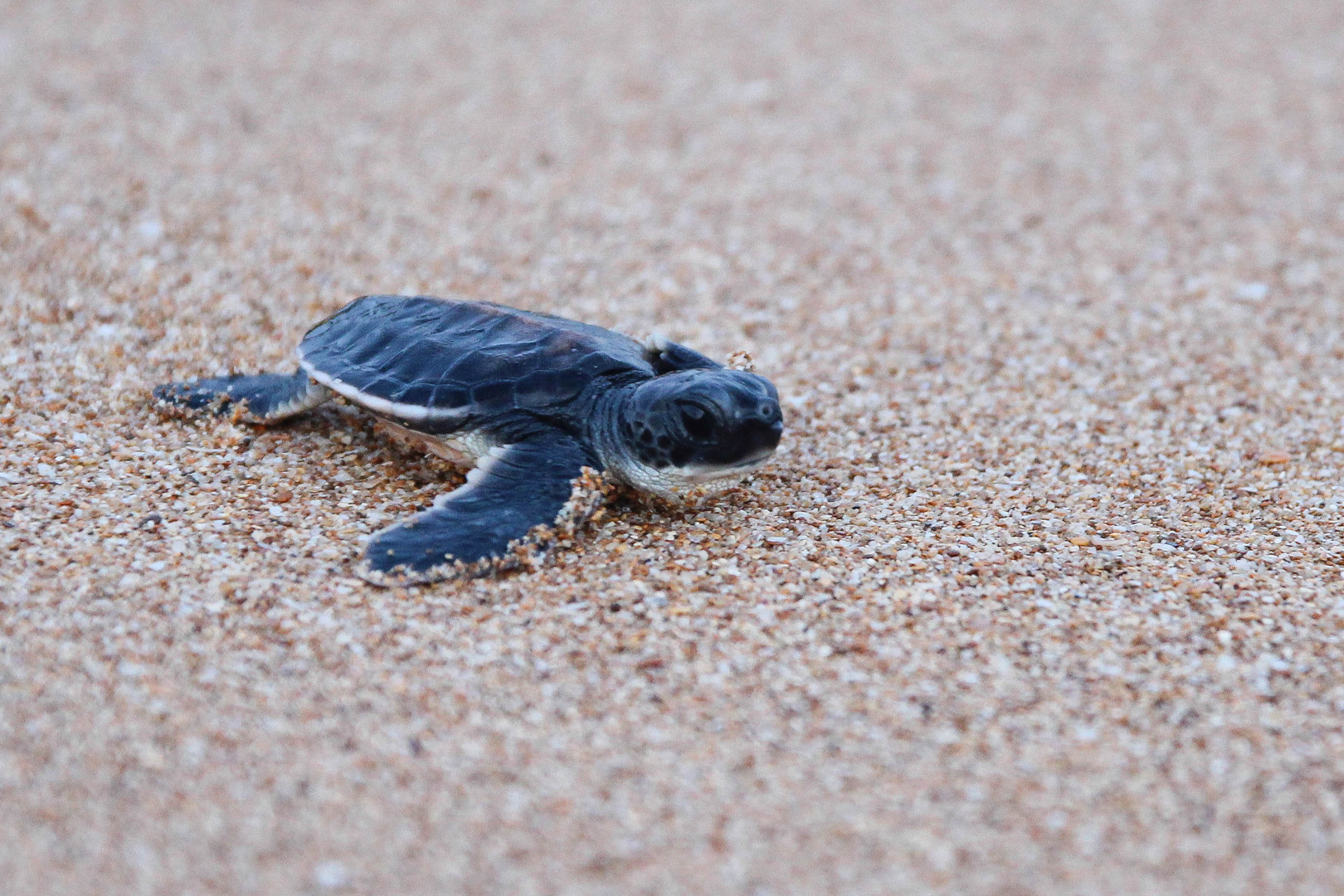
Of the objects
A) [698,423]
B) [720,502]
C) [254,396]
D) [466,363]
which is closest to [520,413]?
[466,363]

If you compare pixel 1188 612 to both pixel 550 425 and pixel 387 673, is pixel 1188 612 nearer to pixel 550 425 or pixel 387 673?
pixel 550 425

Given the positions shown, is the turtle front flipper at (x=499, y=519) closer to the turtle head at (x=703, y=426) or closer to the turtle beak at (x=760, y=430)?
the turtle head at (x=703, y=426)

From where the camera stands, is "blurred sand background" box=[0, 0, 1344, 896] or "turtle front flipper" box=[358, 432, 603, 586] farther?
"turtle front flipper" box=[358, 432, 603, 586]

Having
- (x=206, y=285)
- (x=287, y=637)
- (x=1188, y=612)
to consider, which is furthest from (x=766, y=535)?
(x=206, y=285)

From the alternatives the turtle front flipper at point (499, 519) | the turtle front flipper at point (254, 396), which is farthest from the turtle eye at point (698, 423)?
the turtle front flipper at point (254, 396)

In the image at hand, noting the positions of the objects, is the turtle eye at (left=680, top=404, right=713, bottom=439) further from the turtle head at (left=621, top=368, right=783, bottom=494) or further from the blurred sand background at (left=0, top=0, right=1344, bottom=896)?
the blurred sand background at (left=0, top=0, right=1344, bottom=896)

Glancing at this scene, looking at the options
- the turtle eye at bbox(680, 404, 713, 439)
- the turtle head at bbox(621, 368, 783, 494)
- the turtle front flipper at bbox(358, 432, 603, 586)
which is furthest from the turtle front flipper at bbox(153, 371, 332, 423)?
the turtle eye at bbox(680, 404, 713, 439)
